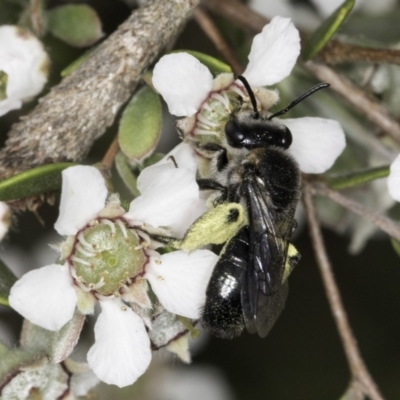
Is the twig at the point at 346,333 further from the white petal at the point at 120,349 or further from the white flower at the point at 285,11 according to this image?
the white flower at the point at 285,11

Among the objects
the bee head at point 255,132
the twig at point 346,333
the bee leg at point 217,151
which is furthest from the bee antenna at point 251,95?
the twig at point 346,333

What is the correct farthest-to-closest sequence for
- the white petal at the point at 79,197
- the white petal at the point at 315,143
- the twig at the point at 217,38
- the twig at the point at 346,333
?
the twig at the point at 217,38 → the twig at the point at 346,333 → the white petal at the point at 315,143 → the white petal at the point at 79,197

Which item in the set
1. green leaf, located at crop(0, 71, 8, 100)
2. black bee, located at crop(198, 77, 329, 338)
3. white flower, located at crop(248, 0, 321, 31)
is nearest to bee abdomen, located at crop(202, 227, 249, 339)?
black bee, located at crop(198, 77, 329, 338)

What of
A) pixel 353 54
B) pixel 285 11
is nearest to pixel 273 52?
pixel 353 54

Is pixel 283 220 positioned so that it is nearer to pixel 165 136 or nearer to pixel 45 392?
pixel 45 392

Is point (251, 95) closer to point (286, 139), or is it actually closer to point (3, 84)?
point (286, 139)
